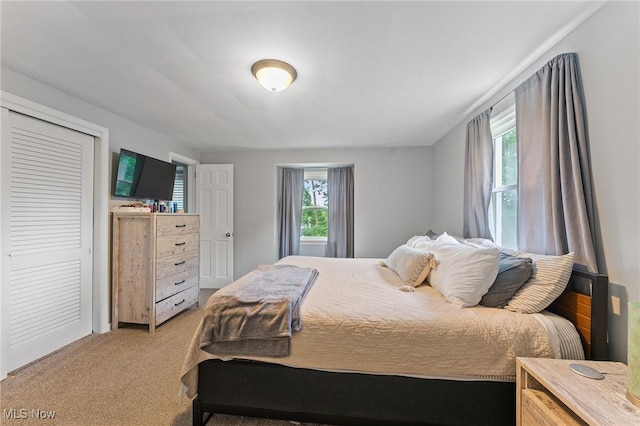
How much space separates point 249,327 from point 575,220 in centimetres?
191

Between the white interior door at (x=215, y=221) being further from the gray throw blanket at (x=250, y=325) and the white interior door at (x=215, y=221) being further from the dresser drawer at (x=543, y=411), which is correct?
the dresser drawer at (x=543, y=411)

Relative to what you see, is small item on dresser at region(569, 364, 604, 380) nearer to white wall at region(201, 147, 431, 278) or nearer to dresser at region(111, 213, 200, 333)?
white wall at region(201, 147, 431, 278)

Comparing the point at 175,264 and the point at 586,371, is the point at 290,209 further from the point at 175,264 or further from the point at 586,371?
the point at 586,371

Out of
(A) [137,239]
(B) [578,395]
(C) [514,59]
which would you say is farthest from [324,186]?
(B) [578,395]

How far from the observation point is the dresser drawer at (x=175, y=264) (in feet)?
9.36

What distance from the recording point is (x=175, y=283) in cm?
311

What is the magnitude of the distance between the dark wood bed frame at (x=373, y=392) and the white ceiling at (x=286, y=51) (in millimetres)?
1487

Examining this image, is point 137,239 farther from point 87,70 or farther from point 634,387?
point 634,387

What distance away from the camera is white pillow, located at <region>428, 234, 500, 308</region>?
5.15ft

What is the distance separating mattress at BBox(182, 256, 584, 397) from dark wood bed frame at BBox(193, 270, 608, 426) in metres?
0.05

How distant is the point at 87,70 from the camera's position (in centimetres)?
201

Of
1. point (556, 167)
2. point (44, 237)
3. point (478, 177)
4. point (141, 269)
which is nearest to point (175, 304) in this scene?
point (141, 269)

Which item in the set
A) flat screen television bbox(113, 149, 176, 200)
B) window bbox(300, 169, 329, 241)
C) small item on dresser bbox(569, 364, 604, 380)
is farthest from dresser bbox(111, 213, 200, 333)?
small item on dresser bbox(569, 364, 604, 380)

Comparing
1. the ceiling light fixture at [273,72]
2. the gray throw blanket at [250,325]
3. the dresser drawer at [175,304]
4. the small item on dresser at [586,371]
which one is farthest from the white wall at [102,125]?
the small item on dresser at [586,371]
